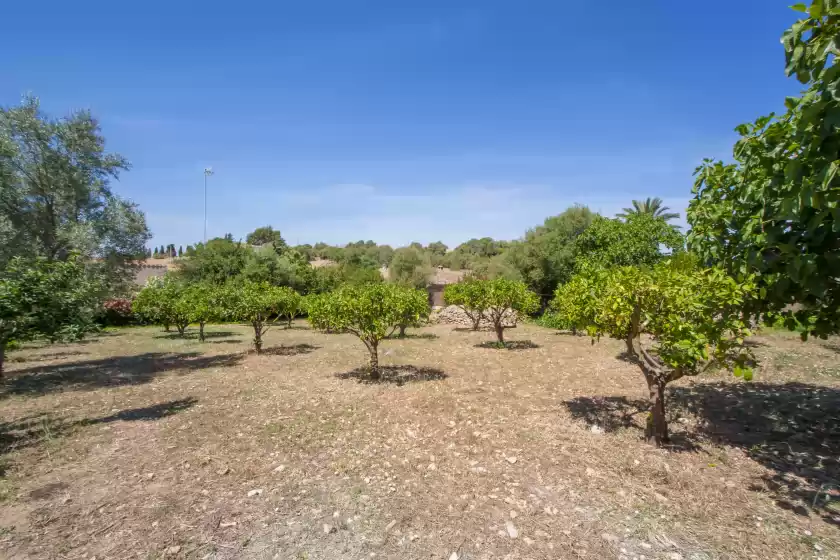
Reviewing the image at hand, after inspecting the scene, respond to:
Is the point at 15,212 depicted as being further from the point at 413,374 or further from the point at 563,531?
the point at 563,531

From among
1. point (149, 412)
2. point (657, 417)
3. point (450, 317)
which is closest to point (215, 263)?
point (450, 317)

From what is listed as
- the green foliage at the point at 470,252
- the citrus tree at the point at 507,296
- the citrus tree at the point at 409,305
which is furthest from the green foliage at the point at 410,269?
the citrus tree at the point at 409,305

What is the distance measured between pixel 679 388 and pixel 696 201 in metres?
5.59

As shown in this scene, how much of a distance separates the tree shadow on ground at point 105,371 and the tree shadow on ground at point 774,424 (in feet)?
43.7

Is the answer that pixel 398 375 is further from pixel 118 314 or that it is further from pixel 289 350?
pixel 118 314

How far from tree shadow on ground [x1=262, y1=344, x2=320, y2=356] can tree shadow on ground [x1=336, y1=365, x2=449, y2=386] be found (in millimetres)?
5202

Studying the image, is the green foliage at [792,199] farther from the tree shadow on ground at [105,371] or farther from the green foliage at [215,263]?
the green foliage at [215,263]

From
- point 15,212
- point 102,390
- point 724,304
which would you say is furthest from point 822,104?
point 15,212

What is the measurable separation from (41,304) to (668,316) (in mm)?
10719

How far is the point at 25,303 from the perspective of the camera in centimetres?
704

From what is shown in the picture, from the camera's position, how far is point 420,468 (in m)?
6.11

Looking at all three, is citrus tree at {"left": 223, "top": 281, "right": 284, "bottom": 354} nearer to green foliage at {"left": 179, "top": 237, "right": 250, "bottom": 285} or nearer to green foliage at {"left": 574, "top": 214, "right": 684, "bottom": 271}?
green foliage at {"left": 574, "top": 214, "right": 684, "bottom": 271}

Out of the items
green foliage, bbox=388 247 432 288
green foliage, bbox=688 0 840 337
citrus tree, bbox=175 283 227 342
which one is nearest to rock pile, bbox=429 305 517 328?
green foliage, bbox=388 247 432 288

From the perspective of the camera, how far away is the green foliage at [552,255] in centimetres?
3098
